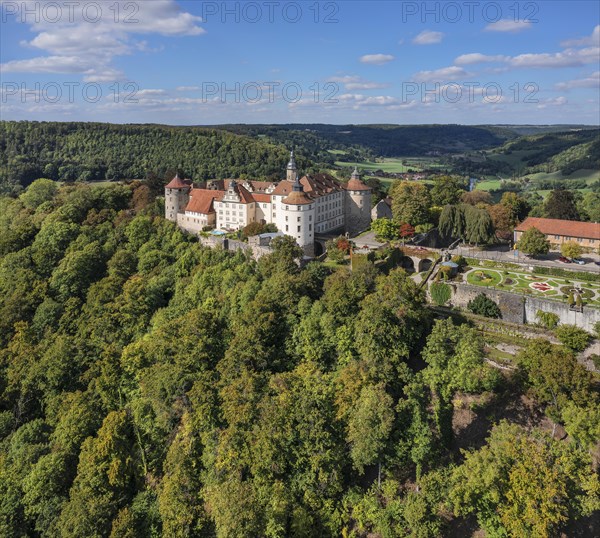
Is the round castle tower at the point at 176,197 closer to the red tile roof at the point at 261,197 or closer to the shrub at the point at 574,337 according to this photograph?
the red tile roof at the point at 261,197

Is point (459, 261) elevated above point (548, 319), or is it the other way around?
point (459, 261)

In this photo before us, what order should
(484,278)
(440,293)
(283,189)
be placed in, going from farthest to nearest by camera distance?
(283,189) < (484,278) < (440,293)

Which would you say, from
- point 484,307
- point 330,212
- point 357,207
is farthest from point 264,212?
point 484,307

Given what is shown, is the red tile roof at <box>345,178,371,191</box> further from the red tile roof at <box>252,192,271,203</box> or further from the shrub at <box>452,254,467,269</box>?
the shrub at <box>452,254,467,269</box>

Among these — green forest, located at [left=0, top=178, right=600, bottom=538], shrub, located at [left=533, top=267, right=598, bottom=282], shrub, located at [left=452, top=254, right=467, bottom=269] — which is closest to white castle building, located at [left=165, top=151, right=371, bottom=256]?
green forest, located at [left=0, top=178, right=600, bottom=538]

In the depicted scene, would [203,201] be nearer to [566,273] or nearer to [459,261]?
[459,261]

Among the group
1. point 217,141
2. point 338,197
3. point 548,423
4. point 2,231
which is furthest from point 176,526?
point 217,141
